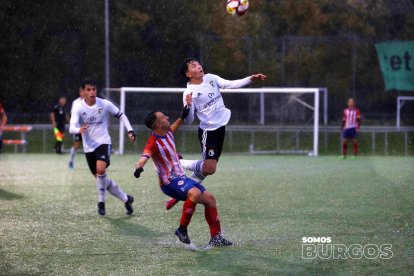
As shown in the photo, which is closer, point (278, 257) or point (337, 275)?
point (337, 275)

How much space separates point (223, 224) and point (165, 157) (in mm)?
1925

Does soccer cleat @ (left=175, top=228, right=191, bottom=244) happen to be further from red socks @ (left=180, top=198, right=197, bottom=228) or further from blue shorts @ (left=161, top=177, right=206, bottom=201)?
blue shorts @ (left=161, top=177, right=206, bottom=201)

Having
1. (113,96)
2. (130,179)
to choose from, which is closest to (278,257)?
(130,179)

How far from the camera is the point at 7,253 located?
319 inches

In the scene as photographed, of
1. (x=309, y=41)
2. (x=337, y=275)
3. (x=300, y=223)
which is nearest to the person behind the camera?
(x=337, y=275)

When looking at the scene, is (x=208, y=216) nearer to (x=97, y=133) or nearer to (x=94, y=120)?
(x=97, y=133)

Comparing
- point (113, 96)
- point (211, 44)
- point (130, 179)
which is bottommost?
point (130, 179)

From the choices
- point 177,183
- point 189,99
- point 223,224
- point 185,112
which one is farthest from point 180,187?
point 223,224

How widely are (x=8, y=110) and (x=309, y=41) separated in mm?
12021

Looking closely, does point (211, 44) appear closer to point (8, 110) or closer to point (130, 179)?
point (8, 110)

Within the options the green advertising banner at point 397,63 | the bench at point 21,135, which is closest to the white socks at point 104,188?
the bench at point 21,135

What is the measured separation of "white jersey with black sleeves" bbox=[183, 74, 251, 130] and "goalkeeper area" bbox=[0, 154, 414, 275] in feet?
4.26

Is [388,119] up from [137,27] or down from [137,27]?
down

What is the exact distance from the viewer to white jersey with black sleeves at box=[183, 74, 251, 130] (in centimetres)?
1053
